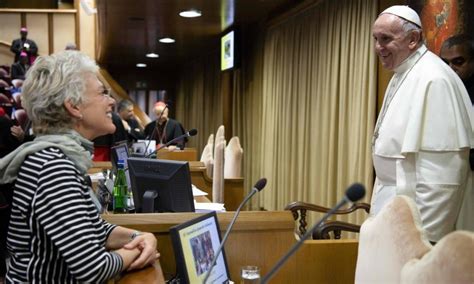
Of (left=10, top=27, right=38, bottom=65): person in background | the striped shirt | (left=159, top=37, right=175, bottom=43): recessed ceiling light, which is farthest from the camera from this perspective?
(left=10, top=27, right=38, bottom=65): person in background

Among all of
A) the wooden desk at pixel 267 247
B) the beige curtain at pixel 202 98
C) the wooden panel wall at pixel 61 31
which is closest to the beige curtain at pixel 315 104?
the wooden desk at pixel 267 247

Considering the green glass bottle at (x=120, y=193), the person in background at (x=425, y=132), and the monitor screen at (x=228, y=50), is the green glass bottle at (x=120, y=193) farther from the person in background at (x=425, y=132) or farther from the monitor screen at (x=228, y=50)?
the monitor screen at (x=228, y=50)

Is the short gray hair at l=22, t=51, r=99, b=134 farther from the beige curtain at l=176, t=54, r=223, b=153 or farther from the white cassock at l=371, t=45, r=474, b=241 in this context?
the beige curtain at l=176, t=54, r=223, b=153

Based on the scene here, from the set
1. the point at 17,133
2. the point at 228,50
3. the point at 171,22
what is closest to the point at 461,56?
the point at 17,133

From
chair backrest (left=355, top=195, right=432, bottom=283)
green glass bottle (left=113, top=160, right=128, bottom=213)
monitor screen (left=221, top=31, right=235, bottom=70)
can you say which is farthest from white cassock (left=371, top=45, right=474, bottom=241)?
monitor screen (left=221, top=31, right=235, bottom=70)

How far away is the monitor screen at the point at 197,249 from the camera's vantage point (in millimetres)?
1513

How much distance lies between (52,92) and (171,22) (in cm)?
526

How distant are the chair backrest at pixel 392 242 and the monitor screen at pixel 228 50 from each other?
566 cm

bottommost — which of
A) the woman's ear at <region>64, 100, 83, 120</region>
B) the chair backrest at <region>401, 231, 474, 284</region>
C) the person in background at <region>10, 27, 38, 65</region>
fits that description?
the chair backrest at <region>401, 231, 474, 284</region>

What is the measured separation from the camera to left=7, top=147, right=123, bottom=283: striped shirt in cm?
125

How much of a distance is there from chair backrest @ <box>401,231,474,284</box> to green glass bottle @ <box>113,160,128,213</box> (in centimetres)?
164

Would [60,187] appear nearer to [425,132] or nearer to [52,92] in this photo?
[52,92]

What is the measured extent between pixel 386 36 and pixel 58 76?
1407mm

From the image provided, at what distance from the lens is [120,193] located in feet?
8.42
